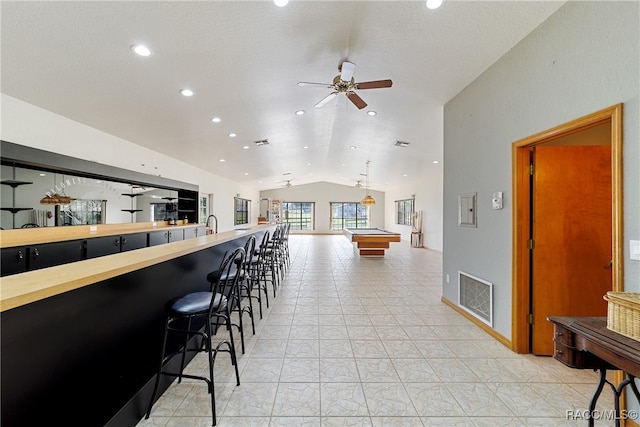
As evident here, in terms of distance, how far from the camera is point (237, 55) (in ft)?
9.50

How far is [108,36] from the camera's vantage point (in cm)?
241

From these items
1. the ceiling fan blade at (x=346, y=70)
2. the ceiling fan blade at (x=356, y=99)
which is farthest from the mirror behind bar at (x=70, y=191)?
the ceiling fan blade at (x=356, y=99)

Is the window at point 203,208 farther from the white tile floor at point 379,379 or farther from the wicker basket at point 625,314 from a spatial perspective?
the wicker basket at point 625,314

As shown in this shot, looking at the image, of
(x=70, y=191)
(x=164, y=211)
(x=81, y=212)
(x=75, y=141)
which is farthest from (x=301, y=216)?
(x=75, y=141)

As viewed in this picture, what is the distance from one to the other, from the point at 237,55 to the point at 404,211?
37.9ft

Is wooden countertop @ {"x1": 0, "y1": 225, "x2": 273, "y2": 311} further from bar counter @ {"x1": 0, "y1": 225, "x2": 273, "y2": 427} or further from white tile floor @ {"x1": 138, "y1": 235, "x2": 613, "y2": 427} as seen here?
white tile floor @ {"x1": 138, "y1": 235, "x2": 613, "y2": 427}

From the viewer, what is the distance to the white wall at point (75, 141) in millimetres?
3217

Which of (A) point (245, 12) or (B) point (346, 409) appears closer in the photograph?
(B) point (346, 409)

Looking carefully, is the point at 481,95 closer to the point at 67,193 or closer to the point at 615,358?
the point at 615,358

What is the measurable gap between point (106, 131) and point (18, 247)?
239cm

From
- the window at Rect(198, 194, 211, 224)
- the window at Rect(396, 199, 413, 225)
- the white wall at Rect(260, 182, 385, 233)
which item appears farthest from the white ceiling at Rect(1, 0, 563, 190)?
the white wall at Rect(260, 182, 385, 233)

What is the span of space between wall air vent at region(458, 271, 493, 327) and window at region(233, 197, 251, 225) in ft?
32.1

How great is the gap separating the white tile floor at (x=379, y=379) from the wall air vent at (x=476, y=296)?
0.17 metres

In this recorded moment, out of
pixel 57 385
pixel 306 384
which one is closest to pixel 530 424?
pixel 306 384
